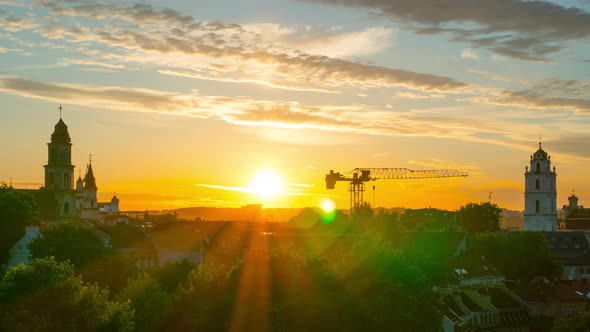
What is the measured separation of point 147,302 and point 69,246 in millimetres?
23509

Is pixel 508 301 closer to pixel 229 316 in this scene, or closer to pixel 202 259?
pixel 202 259

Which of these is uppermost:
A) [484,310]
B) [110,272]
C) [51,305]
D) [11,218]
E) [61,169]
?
[61,169]

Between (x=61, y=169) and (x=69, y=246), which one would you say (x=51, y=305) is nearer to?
(x=69, y=246)

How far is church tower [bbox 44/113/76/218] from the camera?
188125 millimetres

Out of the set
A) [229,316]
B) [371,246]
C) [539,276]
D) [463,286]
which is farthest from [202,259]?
[539,276]

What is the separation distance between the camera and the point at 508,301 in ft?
406

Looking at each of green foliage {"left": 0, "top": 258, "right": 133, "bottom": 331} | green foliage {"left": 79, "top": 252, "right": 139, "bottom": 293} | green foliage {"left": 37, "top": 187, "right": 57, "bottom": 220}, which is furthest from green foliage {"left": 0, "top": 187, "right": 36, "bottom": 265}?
green foliage {"left": 37, "top": 187, "right": 57, "bottom": 220}

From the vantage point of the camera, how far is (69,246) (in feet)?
317

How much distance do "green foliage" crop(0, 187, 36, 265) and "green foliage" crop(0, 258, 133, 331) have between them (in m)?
39.2

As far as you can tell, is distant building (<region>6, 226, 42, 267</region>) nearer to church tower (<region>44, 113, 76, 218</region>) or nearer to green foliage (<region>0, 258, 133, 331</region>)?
green foliage (<region>0, 258, 133, 331</region>)

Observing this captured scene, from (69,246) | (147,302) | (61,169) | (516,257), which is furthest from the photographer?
(61,169)

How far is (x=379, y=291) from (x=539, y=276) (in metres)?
83.8

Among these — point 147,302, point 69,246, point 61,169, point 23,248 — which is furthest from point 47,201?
point 147,302

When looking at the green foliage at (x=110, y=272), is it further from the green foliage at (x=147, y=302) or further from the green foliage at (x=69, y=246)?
the green foliage at (x=147, y=302)
